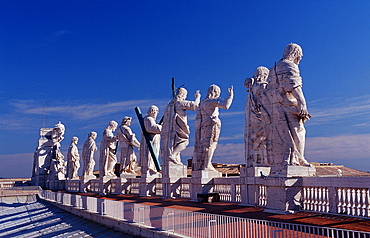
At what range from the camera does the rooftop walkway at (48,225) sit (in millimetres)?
12047

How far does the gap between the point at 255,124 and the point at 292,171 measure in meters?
3.66

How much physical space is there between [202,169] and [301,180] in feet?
18.2

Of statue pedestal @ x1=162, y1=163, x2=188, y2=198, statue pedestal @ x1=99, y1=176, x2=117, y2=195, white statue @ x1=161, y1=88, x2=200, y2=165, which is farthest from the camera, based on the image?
statue pedestal @ x1=99, y1=176, x2=117, y2=195

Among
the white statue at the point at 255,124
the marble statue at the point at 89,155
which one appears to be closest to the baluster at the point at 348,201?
the white statue at the point at 255,124

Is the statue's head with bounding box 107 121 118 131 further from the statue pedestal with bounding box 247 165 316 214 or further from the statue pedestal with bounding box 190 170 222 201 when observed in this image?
the statue pedestal with bounding box 247 165 316 214

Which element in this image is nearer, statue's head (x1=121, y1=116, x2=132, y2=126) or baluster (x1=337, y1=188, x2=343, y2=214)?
baluster (x1=337, y1=188, x2=343, y2=214)

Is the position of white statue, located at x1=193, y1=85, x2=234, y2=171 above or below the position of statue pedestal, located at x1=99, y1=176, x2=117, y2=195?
above

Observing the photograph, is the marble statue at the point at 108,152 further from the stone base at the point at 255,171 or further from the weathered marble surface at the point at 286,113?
the weathered marble surface at the point at 286,113

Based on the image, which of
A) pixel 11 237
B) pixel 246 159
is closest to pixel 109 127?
pixel 11 237

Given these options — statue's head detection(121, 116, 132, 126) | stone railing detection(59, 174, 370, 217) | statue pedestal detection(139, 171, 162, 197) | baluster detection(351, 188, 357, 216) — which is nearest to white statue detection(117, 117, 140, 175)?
statue's head detection(121, 116, 132, 126)

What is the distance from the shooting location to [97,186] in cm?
2422

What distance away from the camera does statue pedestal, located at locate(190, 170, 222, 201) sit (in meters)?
13.9

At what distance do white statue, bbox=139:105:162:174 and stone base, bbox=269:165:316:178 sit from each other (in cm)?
961

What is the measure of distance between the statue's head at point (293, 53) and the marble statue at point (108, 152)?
15.1 meters
